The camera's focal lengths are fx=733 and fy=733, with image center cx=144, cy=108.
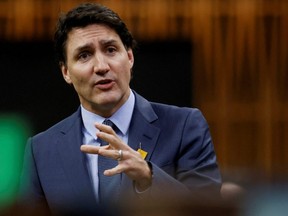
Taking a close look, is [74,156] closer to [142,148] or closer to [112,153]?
[142,148]

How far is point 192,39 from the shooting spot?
4449 mm

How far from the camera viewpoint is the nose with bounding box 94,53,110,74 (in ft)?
6.39

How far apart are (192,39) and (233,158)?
76 centimetres

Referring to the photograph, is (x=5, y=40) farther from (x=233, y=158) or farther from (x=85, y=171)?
(x=85, y=171)

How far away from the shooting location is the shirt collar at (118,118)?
195cm

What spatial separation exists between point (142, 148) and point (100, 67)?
0.26m

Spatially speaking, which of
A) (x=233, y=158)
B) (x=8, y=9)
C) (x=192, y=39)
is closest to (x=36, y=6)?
(x=8, y=9)

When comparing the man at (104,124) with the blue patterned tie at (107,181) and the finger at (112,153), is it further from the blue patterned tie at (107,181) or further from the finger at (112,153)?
the finger at (112,153)

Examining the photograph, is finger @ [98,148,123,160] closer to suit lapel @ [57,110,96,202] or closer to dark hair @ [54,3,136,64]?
suit lapel @ [57,110,96,202]

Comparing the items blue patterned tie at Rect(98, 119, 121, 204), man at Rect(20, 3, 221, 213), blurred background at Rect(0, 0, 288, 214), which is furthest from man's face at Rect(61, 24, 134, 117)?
blurred background at Rect(0, 0, 288, 214)

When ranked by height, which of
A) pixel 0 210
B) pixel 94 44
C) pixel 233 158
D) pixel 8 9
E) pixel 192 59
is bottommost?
pixel 233 158

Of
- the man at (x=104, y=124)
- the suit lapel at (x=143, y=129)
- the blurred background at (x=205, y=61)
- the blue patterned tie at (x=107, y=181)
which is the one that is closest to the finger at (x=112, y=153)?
the blue patterned tie at (x=107, y=181)

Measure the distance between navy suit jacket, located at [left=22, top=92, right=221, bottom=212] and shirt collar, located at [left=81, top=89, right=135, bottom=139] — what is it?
0.02 meters

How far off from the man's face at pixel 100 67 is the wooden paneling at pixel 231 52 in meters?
2.36
